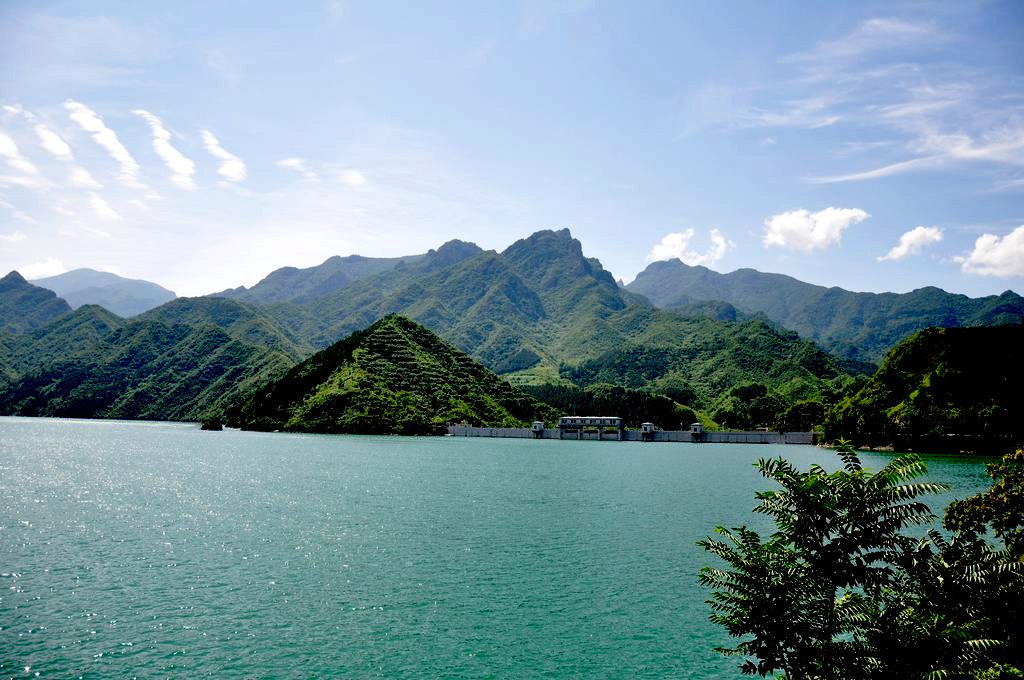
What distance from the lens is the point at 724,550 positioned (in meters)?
21.8

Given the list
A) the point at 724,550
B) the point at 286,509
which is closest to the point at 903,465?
the point at 724,550

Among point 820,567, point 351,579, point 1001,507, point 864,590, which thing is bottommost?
point 351,579

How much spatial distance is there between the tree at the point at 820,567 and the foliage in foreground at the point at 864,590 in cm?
3

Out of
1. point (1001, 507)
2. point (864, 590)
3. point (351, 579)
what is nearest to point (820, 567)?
point (864, 590)

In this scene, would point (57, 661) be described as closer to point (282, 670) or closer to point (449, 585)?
point (282, 670)

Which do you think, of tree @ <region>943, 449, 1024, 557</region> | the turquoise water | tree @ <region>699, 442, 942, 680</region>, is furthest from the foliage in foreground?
the turquoise water

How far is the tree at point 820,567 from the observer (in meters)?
19.5

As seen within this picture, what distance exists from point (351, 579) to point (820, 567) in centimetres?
3764

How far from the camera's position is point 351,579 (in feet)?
159

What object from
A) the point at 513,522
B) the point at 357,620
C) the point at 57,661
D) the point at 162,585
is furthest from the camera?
the point at 513,522

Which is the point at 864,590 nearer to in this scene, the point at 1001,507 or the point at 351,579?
the point at 1001,507

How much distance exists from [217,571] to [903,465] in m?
48.4

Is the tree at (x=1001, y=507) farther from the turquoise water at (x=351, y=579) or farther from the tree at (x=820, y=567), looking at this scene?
the turquoise water at (x=351, y=579)

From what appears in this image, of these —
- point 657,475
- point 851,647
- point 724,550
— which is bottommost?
point 657,475
